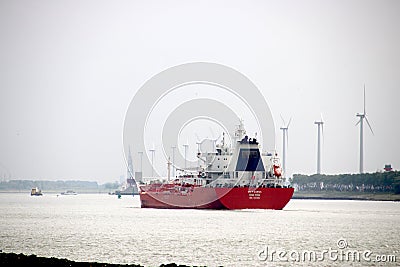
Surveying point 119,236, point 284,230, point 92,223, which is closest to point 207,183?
point 92,223

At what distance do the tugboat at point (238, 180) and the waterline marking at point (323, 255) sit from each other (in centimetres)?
5933

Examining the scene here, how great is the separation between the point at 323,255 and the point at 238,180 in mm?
68018

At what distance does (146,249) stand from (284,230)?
27747 mm

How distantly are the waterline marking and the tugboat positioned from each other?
59.3 metres

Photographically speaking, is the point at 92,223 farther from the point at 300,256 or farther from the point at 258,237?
the point at 300,256

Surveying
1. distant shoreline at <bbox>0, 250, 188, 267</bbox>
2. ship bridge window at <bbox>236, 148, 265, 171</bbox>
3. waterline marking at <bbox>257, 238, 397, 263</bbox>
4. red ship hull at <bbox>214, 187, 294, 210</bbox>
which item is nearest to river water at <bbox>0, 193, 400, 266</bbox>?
waterline marking at <bbox>257, 238, 397, 263</bbox>

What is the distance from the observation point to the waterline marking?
64.9 metres

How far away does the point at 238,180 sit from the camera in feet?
447

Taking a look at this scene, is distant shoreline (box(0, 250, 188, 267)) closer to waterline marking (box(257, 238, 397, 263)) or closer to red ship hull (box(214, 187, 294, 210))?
waterline marking (box(257, 238, 397, 263))

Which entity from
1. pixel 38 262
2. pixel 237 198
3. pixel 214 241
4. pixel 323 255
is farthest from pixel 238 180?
pixel 38 262

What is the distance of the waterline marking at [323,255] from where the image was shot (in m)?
64.9

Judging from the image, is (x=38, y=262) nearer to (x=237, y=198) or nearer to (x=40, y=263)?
(x=40, y=263)

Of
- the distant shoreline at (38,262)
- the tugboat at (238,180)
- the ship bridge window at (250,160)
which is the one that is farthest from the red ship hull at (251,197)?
the distant shoreline at (38,262)

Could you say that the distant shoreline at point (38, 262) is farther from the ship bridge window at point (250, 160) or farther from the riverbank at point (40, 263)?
the ship bridge window at point (250, 160)
